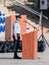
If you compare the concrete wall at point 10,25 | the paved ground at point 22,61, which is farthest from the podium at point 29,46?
the concrete wall at point 10,25

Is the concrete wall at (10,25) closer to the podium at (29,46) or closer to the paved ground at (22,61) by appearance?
the paved ground at (22,61)

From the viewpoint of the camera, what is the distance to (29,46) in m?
18.2

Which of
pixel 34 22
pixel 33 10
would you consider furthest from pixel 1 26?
pixel 33 10

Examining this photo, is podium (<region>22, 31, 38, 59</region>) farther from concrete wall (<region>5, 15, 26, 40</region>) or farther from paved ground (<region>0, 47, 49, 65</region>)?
concrete wall (<region>5, 15, 26, 40</region>)

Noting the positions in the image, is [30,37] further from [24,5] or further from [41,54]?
[24,5]

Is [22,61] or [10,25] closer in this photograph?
[22,61]

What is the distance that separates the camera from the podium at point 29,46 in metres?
18.1

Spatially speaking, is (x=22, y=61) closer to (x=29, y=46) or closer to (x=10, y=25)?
(x=29, y=46)

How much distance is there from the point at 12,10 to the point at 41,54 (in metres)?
18.4

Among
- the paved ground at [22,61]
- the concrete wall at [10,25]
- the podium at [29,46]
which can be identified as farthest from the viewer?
the concrete wall at [10,25]

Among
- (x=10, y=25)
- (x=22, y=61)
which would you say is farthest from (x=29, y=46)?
(x=10, y=25)

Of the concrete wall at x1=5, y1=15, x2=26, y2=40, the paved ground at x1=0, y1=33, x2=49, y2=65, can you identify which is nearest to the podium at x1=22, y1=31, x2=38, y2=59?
the paved ground at x1=0, y1=33, x2=49, y2=65

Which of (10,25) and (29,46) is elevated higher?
(29,46)

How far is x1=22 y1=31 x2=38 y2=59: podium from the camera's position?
18.1 meters
